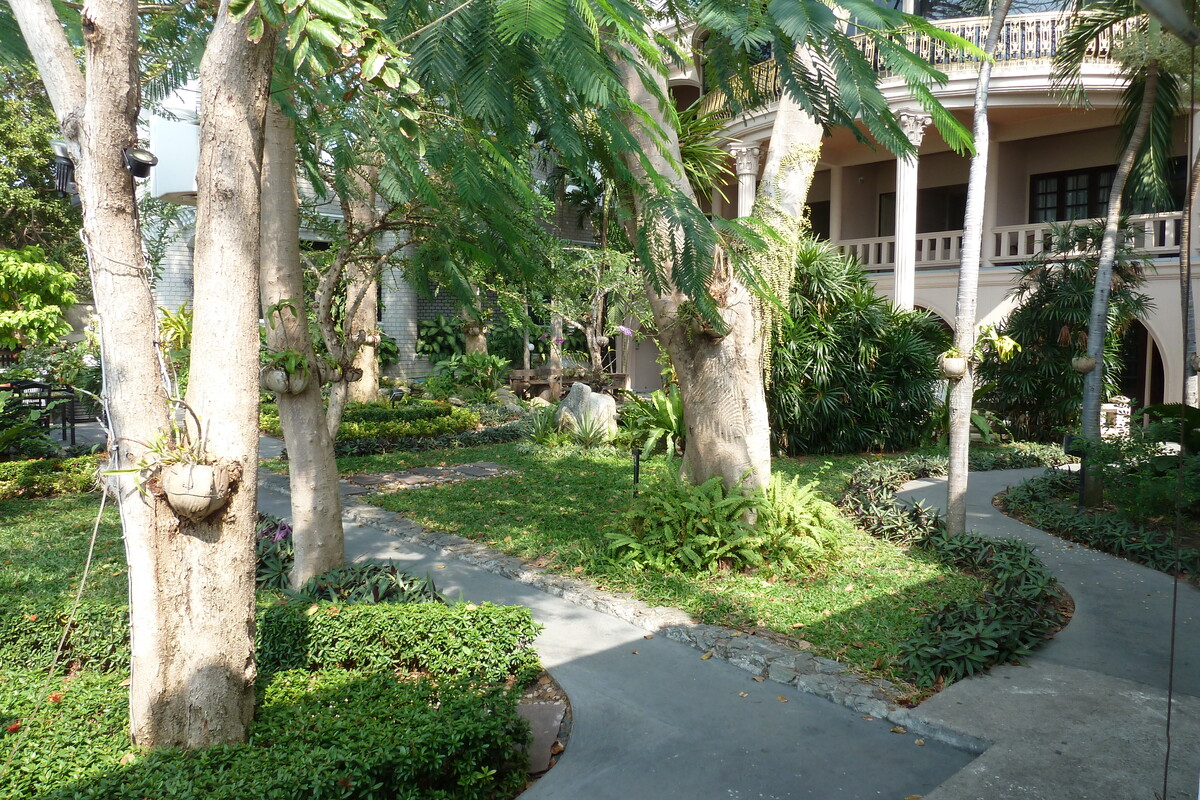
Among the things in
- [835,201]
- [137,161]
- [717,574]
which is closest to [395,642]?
[137,161]

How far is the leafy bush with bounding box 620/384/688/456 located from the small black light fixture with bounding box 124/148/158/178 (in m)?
8.93

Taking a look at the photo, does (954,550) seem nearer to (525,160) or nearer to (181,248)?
(525,160)

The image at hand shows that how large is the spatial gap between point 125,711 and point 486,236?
337 centimetres

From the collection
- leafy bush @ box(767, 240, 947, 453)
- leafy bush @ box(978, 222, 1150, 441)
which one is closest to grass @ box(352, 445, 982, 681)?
leafy bush @ box(767, 240, 947, 453)

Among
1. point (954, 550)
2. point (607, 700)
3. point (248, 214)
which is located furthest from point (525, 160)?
point (954, 550)

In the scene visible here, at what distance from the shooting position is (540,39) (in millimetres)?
2986

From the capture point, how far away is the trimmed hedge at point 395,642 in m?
4.89

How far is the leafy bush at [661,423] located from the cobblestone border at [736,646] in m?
4.88

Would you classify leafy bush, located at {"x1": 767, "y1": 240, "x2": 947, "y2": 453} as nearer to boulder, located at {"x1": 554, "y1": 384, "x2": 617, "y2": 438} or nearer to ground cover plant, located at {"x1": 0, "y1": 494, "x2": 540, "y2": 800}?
boulder, located at {"x1": 554, "y1": 384, "x2": 617, "y2": 438}

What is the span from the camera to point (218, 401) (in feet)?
12.4

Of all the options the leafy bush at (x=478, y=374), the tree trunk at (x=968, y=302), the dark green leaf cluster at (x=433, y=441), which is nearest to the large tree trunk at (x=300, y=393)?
the tree trunk at (x=968, y=302)

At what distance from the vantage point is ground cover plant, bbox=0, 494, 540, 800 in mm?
3434

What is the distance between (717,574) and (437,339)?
706 inches

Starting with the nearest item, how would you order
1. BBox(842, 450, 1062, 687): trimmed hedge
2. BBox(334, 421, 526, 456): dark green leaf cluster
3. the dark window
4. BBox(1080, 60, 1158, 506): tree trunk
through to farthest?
BBox(842, 450, 1062, 687): trimmed hedge < BBox(1080, 60, 1158, 506): tree trunk < BBox(334, 421, 526, 456): dark green leaf cluster < the dark window
